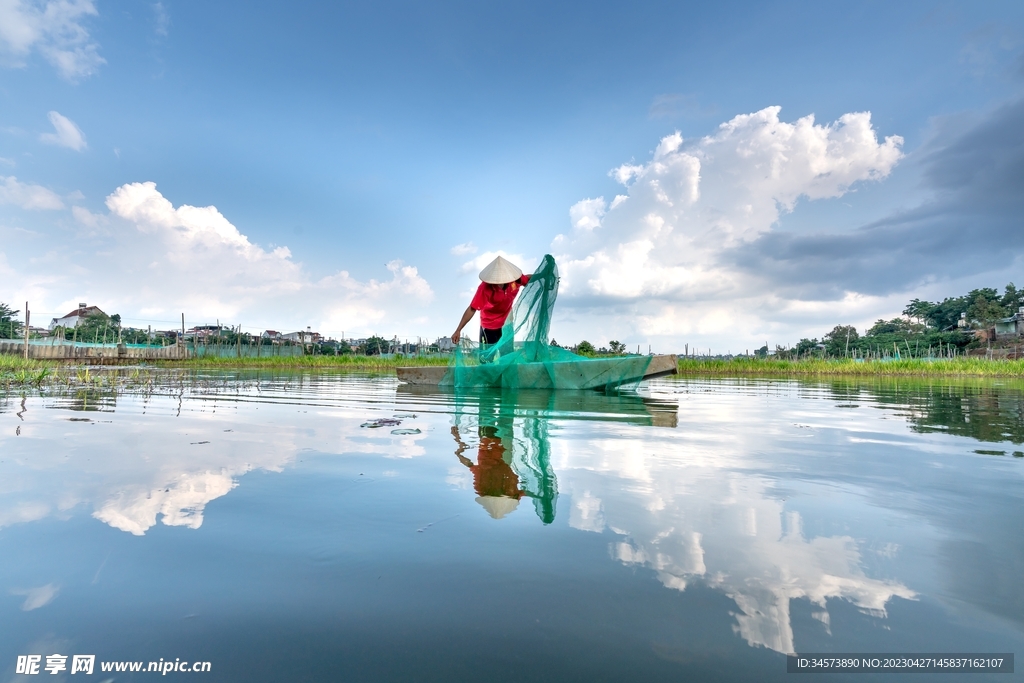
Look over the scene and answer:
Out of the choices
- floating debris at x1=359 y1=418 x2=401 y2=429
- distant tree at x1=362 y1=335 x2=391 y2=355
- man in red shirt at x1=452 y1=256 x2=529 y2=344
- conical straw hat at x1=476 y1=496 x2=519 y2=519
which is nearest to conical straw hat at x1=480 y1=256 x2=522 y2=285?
man in red shirt at x1=452 y1=256 x2=529 y2=344

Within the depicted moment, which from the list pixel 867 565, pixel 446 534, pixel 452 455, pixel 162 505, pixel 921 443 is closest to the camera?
pixel 867 565

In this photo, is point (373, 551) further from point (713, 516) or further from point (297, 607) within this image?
point (713, 516)

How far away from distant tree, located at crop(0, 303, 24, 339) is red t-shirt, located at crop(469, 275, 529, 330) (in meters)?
37.3

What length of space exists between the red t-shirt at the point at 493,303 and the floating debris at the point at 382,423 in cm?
354

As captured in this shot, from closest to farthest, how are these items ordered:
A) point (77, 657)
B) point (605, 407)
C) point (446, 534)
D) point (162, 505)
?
1. point (77, 657)
2. point (446, 534)
3. point (162, 505)
4. point (605, 407)

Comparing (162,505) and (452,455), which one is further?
(452,455)

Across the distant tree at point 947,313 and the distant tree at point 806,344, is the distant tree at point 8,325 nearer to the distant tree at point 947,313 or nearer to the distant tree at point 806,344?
the distant tree at point 806,344

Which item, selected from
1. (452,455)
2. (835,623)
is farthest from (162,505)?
(835,623)

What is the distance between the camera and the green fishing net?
638cm

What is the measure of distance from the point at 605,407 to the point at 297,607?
394 centimetres

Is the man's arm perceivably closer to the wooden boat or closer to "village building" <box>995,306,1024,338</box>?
the wooden boat

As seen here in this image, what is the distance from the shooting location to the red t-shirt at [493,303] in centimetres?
694

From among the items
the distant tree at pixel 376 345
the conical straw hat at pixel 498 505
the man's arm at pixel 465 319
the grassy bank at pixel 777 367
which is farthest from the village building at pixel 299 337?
the conical straw hat at pixel 498 505

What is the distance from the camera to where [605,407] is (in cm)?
468
